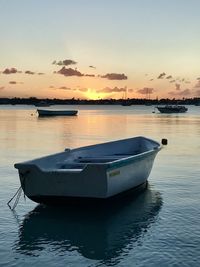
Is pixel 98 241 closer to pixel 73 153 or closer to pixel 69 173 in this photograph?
pixel 69 173

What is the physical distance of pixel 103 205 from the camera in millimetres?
12680

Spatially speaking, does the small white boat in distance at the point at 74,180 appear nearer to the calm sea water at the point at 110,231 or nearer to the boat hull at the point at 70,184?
the boat hull at the point at 70,184

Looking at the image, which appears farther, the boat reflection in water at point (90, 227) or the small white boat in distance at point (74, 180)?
the small white boat in distance at point (74, 180)

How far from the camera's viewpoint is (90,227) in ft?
36.8

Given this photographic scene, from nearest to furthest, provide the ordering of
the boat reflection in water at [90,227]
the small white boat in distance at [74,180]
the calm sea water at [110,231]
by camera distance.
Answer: the calm sea water at [110,231] → the boat reflection in water at [90,227] → the small white boat in distance at [74,180]

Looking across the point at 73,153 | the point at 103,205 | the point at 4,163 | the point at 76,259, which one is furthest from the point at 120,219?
the point at 4,163

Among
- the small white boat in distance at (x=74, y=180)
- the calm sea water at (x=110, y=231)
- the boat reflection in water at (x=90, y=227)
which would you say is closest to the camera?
the calm sea water at (x=110, y=231)

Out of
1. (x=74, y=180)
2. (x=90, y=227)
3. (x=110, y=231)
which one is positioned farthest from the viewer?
(x=74, y=180)

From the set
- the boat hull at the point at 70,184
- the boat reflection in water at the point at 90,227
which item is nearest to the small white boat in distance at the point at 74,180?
the boat hull at the point at 70,184

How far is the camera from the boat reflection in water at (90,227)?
976cm

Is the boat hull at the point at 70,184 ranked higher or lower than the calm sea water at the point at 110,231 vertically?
higher

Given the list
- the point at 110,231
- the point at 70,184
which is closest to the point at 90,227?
the point at 110,231

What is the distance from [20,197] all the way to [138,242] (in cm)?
517

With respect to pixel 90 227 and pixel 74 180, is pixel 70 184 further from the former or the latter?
pixel 90 227
